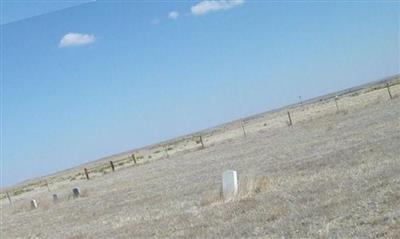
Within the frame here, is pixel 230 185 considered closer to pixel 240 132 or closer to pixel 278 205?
pixel 278 205

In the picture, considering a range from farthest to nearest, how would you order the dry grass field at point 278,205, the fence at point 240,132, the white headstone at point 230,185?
the fence at point 240,132
the white headstone at point 230,185
the dry grass field at point 278,205

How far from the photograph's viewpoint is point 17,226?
22406 mm

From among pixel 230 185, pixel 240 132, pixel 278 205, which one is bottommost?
pixel 278 205

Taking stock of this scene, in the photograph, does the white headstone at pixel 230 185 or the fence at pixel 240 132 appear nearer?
the white headstone at pixel 230 185

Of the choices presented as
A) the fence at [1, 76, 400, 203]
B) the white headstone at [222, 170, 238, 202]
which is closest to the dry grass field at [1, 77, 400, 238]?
the white headstone at [222, 170, 238, 202]

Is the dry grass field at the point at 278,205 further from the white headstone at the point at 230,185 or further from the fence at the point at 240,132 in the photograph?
the fence at the point at 240,132

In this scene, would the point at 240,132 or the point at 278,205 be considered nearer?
the point at 278,205

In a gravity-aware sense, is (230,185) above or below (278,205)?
above

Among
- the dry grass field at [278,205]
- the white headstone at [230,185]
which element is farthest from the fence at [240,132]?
the white headstone at [230,185]

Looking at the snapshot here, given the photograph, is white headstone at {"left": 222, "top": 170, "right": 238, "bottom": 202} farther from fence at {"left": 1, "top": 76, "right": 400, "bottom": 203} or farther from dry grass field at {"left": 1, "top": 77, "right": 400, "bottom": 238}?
fence at {"left": 1, "top": 76, "right": 400, "bottom": 203}

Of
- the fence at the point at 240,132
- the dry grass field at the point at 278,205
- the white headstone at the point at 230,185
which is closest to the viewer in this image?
the dry grass field at the point at 278,205

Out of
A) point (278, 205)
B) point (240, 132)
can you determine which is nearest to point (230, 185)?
point (278, 205)

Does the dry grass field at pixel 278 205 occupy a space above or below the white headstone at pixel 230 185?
below

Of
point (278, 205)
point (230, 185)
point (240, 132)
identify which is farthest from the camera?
point (240, 132)
